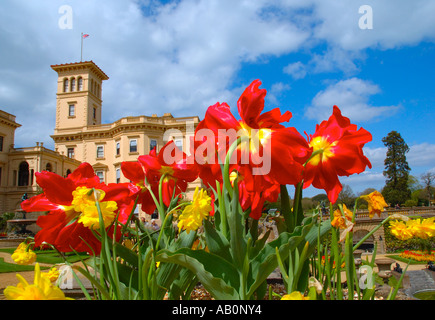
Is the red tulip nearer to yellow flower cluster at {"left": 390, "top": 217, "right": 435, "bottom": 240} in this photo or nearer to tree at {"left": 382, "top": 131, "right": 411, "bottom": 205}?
yellow flower cluster at {"left": 390, "top": 217, "right": 435, "bottom": 240}

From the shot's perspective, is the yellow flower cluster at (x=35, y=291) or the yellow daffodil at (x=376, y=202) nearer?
the yellow flower cluster at (x=35, y=291)

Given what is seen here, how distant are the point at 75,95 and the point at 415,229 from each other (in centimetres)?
3821

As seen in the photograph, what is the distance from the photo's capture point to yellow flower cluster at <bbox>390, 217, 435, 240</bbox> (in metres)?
0.85

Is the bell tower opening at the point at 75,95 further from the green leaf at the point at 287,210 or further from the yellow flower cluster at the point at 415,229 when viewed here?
the yellow flower cluster at the point at 415,229

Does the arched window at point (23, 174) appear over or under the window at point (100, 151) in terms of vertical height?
under

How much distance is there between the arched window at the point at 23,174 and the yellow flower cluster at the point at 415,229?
36.6 m

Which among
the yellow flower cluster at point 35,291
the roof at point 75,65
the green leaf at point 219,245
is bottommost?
the yellow flower cluster at point 35,291

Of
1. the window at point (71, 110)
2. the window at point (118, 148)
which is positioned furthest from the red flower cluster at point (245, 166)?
the window at point (71, 110)

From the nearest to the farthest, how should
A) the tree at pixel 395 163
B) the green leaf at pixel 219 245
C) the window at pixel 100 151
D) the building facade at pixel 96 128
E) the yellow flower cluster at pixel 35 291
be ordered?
1. the yellow flower cluster at pixel 35 291
2. the green leaf at pixel 219 245
3. the building facade at pixel 96 128
4. the window at pixel 100 151
5. the tree at pixel 395 163

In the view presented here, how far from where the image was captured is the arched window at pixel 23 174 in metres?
31.4

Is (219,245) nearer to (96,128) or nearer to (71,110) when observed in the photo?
(96,128)
